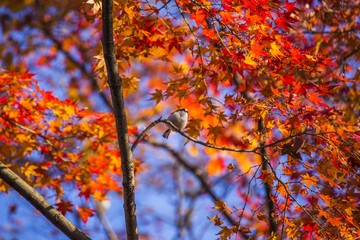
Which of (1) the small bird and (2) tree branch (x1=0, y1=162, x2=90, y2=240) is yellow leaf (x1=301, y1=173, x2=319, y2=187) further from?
(2) tree branch (x1=0, y1=162, x2=90, y2=240)

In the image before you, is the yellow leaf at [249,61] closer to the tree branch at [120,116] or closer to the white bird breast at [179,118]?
the white bird breast at [179,118]

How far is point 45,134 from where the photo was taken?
496 cm

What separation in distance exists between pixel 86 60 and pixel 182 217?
12.8ft

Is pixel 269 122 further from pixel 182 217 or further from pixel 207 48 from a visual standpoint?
pixel 182 217

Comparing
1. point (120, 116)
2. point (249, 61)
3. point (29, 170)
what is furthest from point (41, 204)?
point (249, 61)

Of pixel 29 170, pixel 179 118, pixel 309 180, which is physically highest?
pixel 29 170

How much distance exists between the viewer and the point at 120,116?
3.13 m

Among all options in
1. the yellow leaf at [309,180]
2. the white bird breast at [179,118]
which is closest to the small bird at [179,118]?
the white bird breast at [179,118]

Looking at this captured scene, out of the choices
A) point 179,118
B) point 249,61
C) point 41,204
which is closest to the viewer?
point 41,204

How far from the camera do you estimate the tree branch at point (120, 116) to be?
2951 mm

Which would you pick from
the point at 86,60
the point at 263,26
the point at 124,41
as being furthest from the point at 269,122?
the point at 86,60

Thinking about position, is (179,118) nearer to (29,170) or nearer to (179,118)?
(179,118)

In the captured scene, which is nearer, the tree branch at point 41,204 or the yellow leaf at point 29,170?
the tree branch at point 41,204

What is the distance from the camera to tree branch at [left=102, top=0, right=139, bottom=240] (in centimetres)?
295
